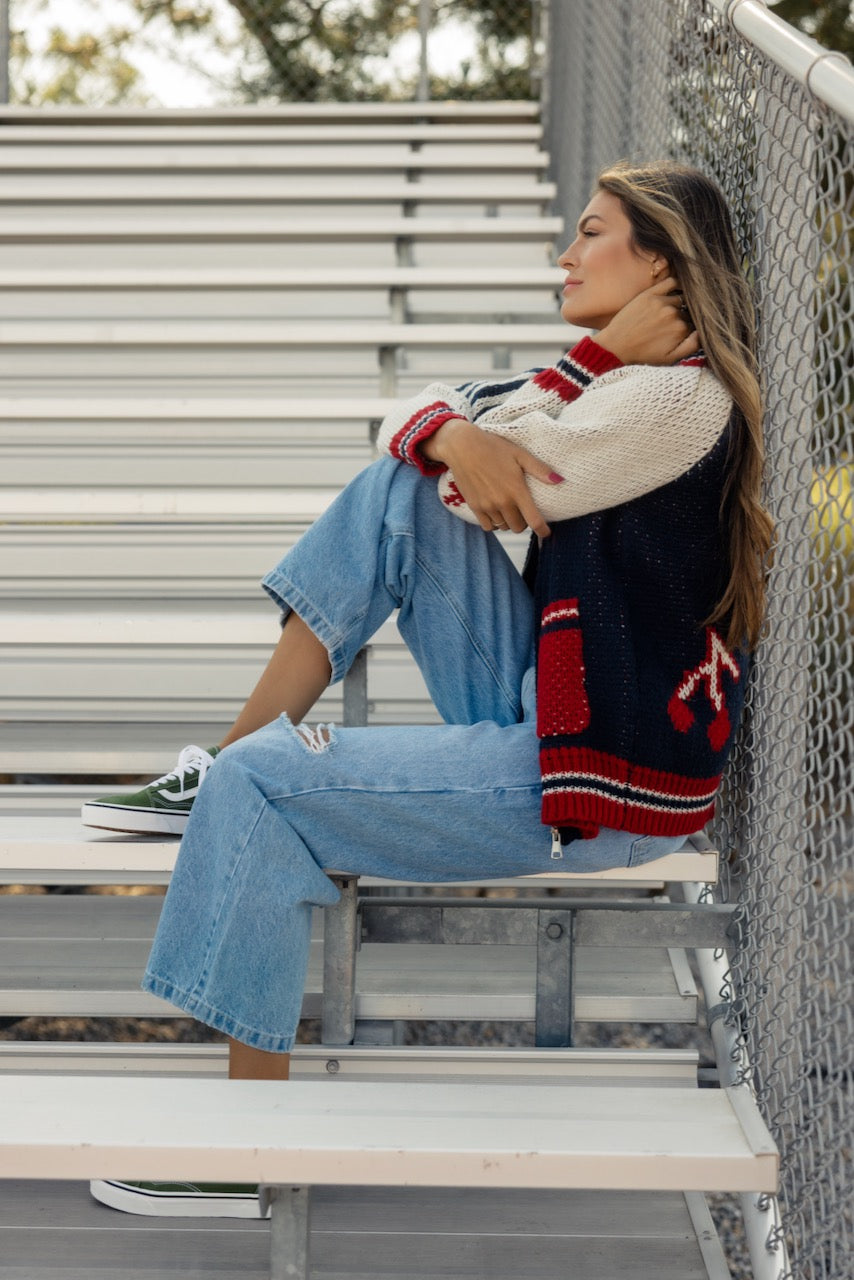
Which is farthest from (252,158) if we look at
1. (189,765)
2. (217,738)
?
(189,765)

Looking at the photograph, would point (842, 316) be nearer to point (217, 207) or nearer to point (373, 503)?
point (373, 503)

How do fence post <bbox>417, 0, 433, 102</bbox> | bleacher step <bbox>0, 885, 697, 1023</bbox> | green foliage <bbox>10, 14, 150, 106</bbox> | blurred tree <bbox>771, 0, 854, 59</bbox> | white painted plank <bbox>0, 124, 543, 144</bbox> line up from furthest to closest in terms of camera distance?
1. blurred tree <bbox>771, 0, 854, 59</bbox>
2. green foliage <bbox>10, 14, 150, 106</bbox>
3. fence post <bbox>417, 0, 433, 102</bbox>
4. white painted plank <bbox>0, 124, 543, 144</bbox>
5. bleacher step <bbox>0, 885, 697, 1023</bbox>

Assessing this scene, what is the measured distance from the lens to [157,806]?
161cm

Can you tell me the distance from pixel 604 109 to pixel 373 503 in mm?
2221

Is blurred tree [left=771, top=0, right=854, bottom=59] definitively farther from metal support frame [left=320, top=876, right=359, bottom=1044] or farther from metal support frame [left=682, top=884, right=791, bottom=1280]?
metal support frame [left=320, top=876, right=359, bottom=1044]

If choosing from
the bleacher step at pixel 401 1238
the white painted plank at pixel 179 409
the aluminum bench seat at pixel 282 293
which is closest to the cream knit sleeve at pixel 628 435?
the bleacher step at pixel 401 1238

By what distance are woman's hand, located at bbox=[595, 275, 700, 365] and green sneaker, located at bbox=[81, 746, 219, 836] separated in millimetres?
693

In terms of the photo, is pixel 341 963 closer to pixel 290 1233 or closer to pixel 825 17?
pixel 290 1233

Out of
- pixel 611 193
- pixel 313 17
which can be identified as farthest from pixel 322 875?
pixel 313 17

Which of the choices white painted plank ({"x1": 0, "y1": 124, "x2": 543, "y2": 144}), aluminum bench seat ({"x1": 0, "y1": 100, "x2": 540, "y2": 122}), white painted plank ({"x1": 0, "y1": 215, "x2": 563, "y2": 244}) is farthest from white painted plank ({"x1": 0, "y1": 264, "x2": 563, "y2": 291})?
aluminum bench seat ({"x1": 0, "y1": 100, "x2": 540, "y2": 122})

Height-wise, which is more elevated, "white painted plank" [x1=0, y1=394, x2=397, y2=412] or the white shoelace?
"white painted plank" [x1=0, y1=394, x2=397, y2=412]

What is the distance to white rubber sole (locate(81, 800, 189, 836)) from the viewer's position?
158 cm

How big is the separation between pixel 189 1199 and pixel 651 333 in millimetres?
1127

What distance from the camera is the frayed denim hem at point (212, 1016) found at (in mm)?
1394
